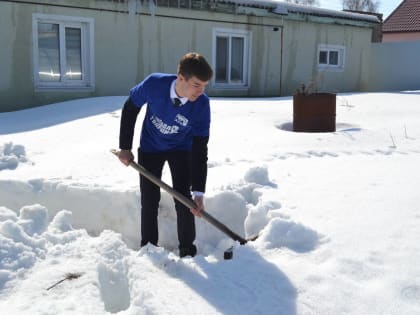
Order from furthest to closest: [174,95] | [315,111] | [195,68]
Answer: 1. [315,111]
2. [174,95]
3. [195,68]

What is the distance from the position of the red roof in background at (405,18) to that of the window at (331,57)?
1268cm

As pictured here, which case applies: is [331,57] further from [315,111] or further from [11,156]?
[11,156]

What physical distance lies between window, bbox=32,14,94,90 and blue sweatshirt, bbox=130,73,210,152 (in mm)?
6927

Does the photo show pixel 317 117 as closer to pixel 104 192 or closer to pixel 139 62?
pixel 104 192

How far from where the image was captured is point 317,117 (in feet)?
24.1

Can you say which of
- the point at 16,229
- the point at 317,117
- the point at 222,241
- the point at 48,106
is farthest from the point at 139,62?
the point at 16,229

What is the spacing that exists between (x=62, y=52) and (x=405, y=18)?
21874mm

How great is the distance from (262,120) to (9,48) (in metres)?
4.86

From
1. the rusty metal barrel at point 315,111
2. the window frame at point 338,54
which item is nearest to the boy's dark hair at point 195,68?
the rusty metal barrel at point 315,111

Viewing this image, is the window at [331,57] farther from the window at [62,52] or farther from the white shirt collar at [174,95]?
the white shirt collar at [174,95]

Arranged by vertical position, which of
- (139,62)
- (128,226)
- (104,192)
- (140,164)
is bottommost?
(128,226)

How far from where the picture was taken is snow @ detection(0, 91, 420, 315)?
2.55m

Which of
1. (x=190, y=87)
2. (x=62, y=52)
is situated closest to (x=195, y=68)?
(x=190, y=87)

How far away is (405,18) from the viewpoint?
26.5 metres
